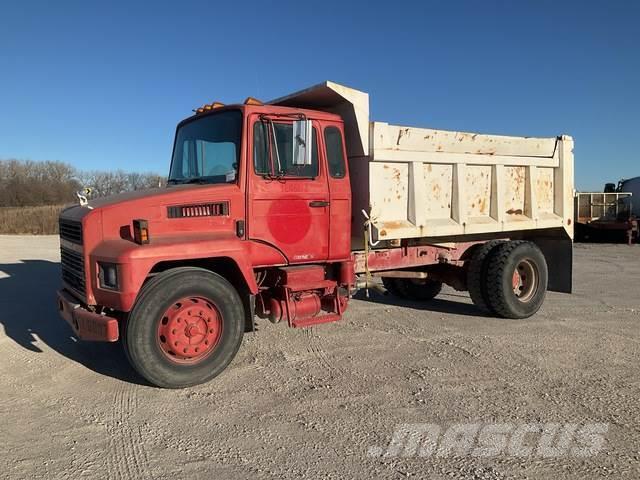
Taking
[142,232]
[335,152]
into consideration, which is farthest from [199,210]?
[335,152]

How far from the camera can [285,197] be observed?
5359mm

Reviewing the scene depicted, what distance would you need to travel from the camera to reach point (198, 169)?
556 cm

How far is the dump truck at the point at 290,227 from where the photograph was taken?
15.1 ft

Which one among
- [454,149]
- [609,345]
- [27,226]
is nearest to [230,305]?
[454,149]

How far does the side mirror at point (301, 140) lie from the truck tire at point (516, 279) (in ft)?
11.6

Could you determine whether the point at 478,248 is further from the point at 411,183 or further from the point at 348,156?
the point at 348,156

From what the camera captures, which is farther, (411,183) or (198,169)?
(411,183)

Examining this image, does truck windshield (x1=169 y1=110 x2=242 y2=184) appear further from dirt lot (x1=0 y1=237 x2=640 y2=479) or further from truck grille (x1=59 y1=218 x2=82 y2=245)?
dirt lot (x1=0 y1=237 x2=640 y2=479)

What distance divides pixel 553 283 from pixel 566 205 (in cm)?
129

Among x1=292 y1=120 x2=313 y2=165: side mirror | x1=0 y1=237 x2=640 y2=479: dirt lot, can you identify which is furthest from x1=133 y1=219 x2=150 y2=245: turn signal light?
x1=292 y1=120 x2=313 y2=165: side mirror

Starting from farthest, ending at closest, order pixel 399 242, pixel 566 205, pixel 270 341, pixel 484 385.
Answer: pixel 566 205, pixel 399 242, pixel 270 341, pixel 484 385

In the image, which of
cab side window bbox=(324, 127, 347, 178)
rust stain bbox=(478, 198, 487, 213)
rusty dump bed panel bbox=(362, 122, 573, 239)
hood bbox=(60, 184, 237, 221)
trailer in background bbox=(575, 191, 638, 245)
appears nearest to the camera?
hood bbox=(60, 184, 237, 221)

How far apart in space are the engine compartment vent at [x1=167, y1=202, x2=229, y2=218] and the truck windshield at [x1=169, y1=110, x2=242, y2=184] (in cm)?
31

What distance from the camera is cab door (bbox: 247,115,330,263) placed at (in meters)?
5.17
